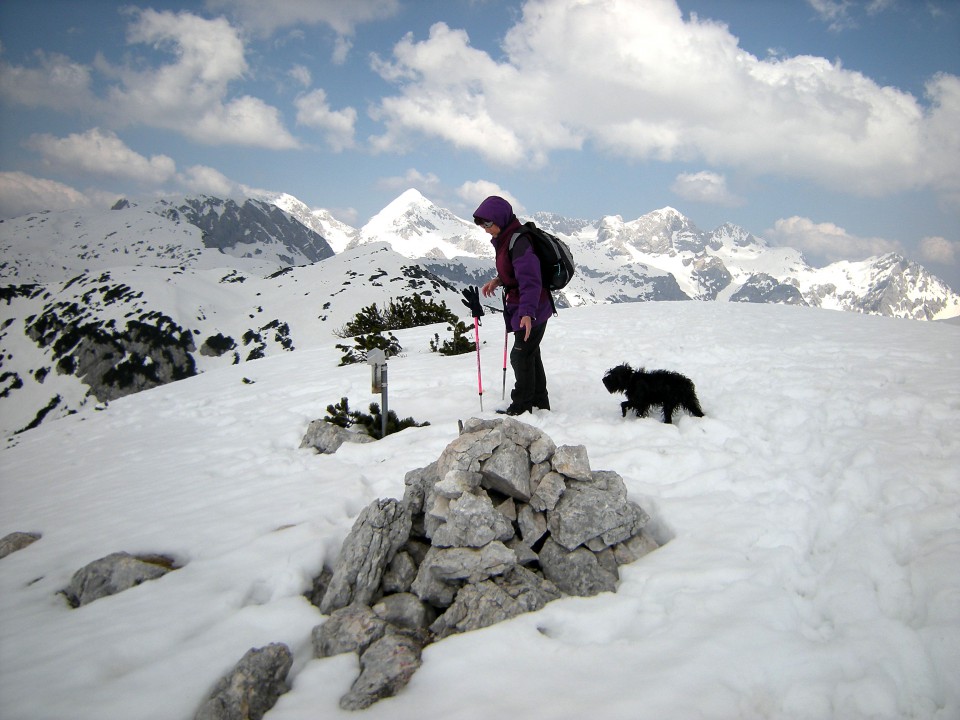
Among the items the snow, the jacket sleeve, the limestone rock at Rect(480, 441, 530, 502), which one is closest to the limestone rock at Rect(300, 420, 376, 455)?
the snow

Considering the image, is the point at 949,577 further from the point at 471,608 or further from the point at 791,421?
the point at 791,421

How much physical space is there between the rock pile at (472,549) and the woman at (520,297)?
7.64 feet

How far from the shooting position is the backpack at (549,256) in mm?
6156

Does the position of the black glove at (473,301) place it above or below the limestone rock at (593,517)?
above

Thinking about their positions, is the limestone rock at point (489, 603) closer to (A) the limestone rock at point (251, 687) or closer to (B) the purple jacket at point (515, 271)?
(A) the limestone rock at point (251, 687)

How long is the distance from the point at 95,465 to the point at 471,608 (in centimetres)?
767

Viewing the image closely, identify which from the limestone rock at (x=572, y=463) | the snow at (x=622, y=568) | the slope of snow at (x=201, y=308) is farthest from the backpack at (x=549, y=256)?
the slope of snow at (x=201, y=308)

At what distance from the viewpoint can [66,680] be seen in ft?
8.87

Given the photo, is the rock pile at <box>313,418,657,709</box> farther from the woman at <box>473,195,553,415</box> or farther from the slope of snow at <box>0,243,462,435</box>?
the slope of snow at <box>0,243,462,435</box>

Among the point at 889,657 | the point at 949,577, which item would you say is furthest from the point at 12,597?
the point at 949,577

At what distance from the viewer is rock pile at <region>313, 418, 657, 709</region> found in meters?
3.01

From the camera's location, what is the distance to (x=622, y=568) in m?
3.53

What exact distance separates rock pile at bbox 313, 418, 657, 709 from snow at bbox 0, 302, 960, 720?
0.16 meters

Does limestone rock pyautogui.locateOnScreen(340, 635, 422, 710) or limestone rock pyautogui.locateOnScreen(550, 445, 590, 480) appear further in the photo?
limestone rock pyautogui.locateOnScreen(550, 445, 590, 480)
